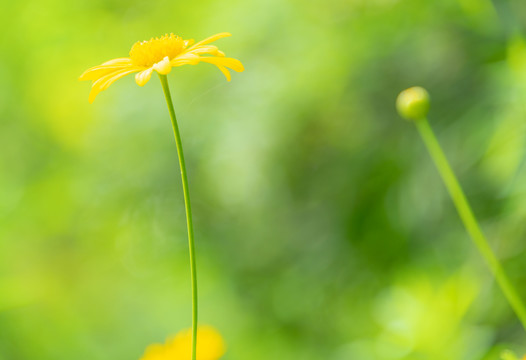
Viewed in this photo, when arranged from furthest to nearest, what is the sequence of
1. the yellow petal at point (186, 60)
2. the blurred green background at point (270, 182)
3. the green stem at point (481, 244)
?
the blurred green background at point (270, 182)
the green stem at point (481, 244)
the yellow petal at point (186, 60)

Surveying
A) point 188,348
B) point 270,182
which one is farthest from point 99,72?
point 270,182

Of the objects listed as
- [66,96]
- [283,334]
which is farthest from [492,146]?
[66,96]

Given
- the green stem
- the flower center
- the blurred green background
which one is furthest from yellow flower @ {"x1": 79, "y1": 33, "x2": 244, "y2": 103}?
the blurred green background

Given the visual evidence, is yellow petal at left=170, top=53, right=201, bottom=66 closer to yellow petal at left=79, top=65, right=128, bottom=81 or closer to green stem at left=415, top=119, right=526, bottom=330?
yellow petal at left=79, top=65, right=128, bottom=81

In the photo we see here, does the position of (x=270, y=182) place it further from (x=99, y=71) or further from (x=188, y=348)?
(x=99, y=71)

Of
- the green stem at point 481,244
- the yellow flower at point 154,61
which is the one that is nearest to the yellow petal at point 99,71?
the yellow flower at point 154,61

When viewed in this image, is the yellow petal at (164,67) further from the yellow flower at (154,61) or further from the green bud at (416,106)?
the green bud at (416,106)
